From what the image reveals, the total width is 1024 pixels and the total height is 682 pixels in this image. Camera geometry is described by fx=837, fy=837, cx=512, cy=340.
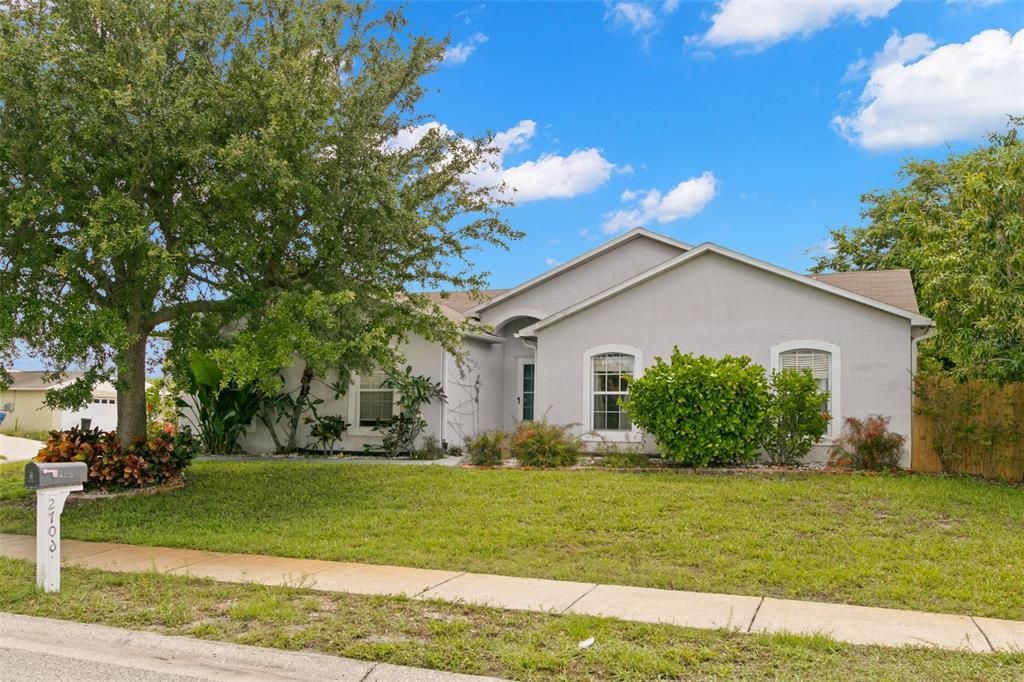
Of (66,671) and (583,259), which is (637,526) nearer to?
(66,671)

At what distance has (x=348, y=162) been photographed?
12.4 meters

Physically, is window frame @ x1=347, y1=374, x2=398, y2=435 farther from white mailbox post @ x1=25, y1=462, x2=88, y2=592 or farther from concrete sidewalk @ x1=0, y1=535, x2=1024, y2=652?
white mailbox post @ x1=25, y1=462, x2=88, y2=592

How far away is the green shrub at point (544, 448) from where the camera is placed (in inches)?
620

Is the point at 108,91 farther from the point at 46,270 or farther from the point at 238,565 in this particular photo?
the point at 238,565

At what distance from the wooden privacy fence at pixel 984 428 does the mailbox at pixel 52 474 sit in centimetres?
1356

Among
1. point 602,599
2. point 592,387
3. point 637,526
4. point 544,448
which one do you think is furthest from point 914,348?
point 602,599

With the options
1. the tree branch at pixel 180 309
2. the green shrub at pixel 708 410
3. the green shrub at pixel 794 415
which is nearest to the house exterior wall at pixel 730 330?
the green shrub at pixel 794 415

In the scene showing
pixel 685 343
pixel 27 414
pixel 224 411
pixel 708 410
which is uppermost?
pixel 685 343

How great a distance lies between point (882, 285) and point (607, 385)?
20.7ft

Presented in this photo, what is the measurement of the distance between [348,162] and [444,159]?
2324 mm

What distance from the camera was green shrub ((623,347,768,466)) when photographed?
48.7 feet

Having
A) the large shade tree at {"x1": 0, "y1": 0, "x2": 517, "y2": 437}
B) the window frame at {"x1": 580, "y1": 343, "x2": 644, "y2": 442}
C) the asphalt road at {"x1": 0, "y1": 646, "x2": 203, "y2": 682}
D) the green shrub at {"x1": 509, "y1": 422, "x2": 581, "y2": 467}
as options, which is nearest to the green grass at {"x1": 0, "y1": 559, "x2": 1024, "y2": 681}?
the asphalt road at {"x1": 0, "y1": 646, "x2": 203, "y2": 682}

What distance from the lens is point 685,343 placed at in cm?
1703

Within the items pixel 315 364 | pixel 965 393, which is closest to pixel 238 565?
pixel 315 364
